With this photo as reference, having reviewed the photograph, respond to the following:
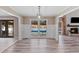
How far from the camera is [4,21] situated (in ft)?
53.1

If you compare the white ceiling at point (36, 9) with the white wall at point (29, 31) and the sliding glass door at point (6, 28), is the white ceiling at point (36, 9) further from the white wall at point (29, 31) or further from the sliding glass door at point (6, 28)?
the sliding glass door at point (6, 28)

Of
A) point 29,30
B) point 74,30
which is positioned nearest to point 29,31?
point 29,30

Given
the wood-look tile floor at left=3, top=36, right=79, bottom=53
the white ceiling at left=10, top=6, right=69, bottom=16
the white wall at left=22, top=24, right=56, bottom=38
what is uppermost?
the white ceiling at left=10, top=6, right=69, bottom=16

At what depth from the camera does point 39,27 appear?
16.0m

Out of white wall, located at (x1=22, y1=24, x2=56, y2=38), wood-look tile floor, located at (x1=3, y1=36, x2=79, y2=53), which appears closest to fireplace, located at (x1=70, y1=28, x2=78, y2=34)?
white wall, located at (x1=22, y1=24, x2=56, y2=38)

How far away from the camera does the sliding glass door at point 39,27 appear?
15656 millimetres

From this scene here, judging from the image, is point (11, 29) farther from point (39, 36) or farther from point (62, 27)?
point (62, 27)

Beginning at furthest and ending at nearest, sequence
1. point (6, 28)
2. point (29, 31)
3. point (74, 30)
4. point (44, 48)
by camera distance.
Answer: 1. point (74, 30)
2. point (6, 28)
3. point (29, 31)
4. point (44, 48)

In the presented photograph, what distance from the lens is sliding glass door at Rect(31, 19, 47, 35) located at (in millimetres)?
15656

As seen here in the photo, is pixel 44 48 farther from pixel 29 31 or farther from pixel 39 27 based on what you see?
pixel 39 27

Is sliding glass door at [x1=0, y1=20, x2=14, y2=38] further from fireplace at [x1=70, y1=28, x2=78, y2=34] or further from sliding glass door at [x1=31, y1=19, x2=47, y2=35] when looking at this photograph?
fireplace at [x1=70, y1=28, x2=78, y2=34]

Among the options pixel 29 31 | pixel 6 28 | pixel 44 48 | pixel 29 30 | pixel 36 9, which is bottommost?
Result: pixel 44 48

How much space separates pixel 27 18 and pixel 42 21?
1620 millimetres
